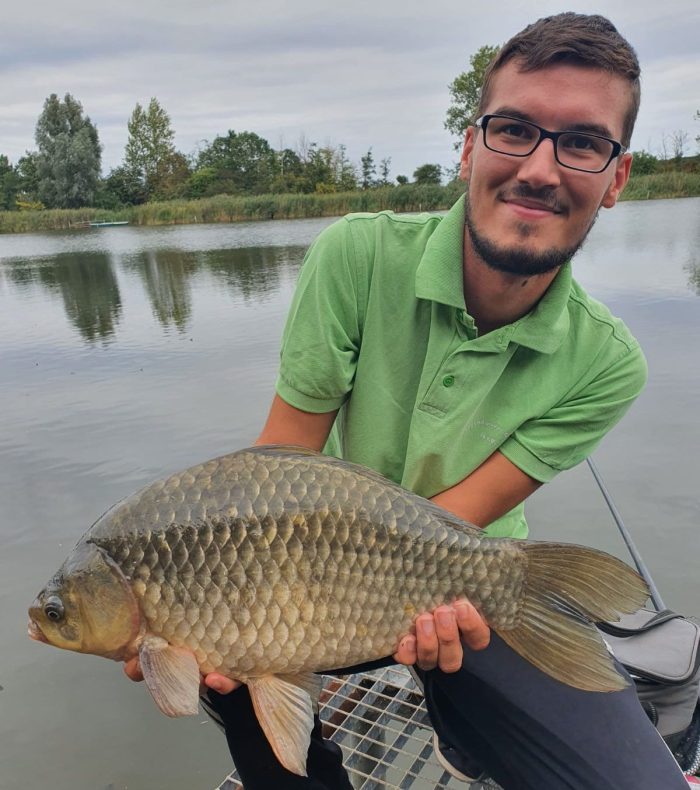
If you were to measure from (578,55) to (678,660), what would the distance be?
125 centimetres

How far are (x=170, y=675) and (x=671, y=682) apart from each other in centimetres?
101

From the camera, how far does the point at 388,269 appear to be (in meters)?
1.53

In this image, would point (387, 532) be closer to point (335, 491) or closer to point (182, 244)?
point (335, 491)

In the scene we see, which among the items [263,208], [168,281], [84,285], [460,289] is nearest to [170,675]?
[460,289]

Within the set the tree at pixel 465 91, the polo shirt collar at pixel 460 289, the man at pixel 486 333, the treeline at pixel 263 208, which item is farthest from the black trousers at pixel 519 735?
the tree at pixel 465 91

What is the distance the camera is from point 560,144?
1.43 m

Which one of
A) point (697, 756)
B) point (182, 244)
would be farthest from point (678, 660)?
point (182, 244)

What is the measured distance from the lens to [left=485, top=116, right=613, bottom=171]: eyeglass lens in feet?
4.68

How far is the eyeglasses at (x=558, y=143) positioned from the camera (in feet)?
4.67

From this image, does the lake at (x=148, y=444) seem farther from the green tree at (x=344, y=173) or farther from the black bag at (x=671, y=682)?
the green tree at (x=344, y=173)

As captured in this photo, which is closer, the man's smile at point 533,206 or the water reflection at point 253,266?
the man's smile at point 533,206

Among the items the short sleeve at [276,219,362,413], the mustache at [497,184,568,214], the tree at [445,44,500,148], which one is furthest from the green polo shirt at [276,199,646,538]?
the tree at [445,44,500,148]

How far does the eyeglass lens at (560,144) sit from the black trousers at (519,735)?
0.96 m

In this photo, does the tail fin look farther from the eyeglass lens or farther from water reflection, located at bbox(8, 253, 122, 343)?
water reflection, located at bbox(8, 253, 122, 343)
